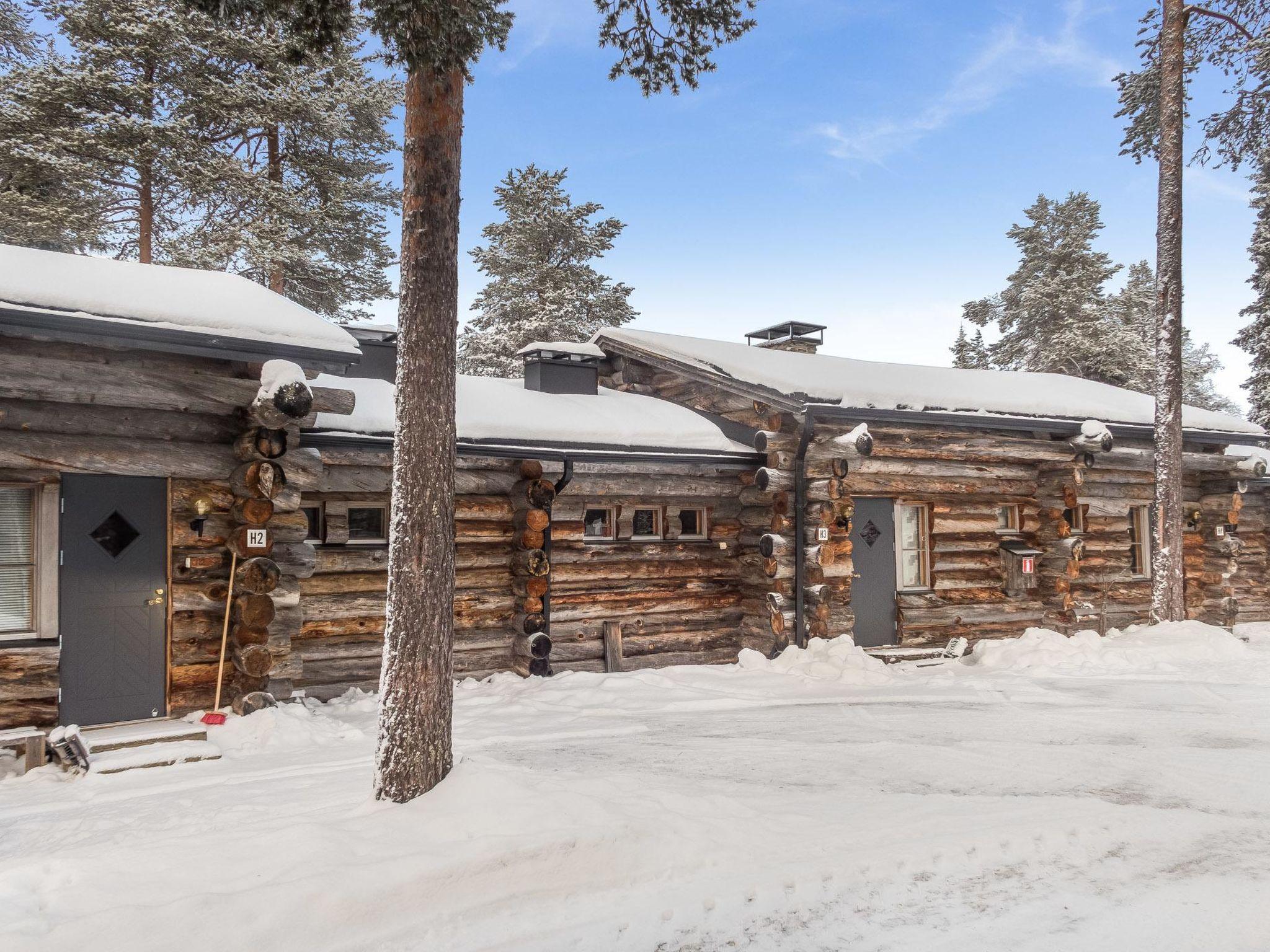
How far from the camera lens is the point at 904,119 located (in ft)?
109

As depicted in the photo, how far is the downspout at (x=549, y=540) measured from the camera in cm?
1044

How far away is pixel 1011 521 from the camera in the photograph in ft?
46.1

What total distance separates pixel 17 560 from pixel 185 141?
13.2m

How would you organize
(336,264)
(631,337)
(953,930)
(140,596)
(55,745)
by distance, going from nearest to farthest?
(953,930), (55,745), (140,596), (631,337), (336,264)

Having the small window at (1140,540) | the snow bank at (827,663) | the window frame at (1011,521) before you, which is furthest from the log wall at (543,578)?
the small window at (1140,540)

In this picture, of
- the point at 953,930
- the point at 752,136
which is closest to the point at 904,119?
the point at 752,136

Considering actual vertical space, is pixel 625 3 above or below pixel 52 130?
below

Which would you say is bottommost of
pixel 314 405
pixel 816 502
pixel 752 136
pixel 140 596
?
pixel 140 596

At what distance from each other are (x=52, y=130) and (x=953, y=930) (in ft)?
65.9

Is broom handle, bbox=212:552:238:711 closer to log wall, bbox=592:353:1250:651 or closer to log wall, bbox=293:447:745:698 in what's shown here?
log wall, bbox=293:447:745:698

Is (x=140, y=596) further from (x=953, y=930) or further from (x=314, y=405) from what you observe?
(x=953, y=930)

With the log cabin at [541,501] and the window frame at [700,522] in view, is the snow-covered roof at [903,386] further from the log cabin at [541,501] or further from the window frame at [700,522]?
the window frame at [700,522]

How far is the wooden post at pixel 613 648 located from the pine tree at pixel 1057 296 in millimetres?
23239

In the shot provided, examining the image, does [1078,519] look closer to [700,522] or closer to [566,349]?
[700,522]
